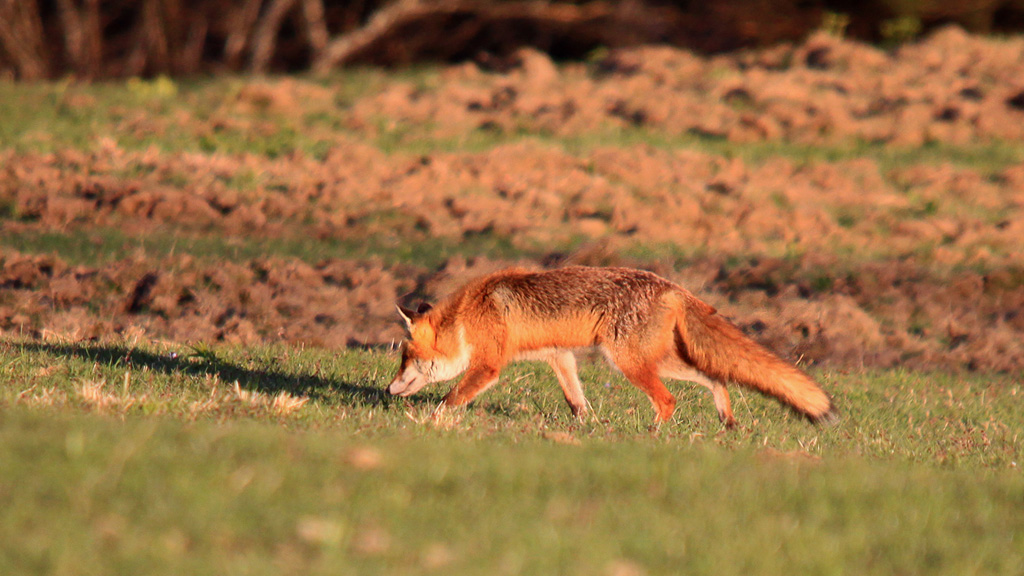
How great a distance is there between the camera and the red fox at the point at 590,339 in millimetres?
7633

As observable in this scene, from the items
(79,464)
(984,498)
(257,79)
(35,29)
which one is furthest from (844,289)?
(35,29)

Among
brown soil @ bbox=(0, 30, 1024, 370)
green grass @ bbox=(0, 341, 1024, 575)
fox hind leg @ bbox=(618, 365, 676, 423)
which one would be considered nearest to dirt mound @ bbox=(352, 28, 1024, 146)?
brown soil @ bbox=(0, 30, 1024, 370)

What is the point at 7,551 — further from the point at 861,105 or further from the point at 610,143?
the point at 861,105

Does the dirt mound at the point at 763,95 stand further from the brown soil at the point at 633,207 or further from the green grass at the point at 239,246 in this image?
the green grass at the point at 239,246

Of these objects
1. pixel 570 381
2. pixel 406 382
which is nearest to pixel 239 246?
pixel 406 382

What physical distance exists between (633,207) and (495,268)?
4.41 metres

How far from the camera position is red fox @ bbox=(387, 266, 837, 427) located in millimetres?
7633

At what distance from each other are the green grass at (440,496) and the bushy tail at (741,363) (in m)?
0.34

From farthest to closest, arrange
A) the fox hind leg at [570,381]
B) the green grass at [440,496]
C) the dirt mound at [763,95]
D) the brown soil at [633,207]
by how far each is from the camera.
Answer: the dirt mound at [763,95], the brown soil at [633,207], the fox hind leg at [570,381], the green grass at [440,496]

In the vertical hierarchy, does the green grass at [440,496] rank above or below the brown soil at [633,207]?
above

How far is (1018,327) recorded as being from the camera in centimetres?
1252

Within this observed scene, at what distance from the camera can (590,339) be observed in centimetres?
793

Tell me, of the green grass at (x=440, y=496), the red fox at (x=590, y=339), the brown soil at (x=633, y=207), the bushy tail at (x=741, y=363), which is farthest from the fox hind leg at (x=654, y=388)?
the brown soil at (x=633, y=207)

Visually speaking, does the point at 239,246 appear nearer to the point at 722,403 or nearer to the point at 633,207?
the point at 633,207
